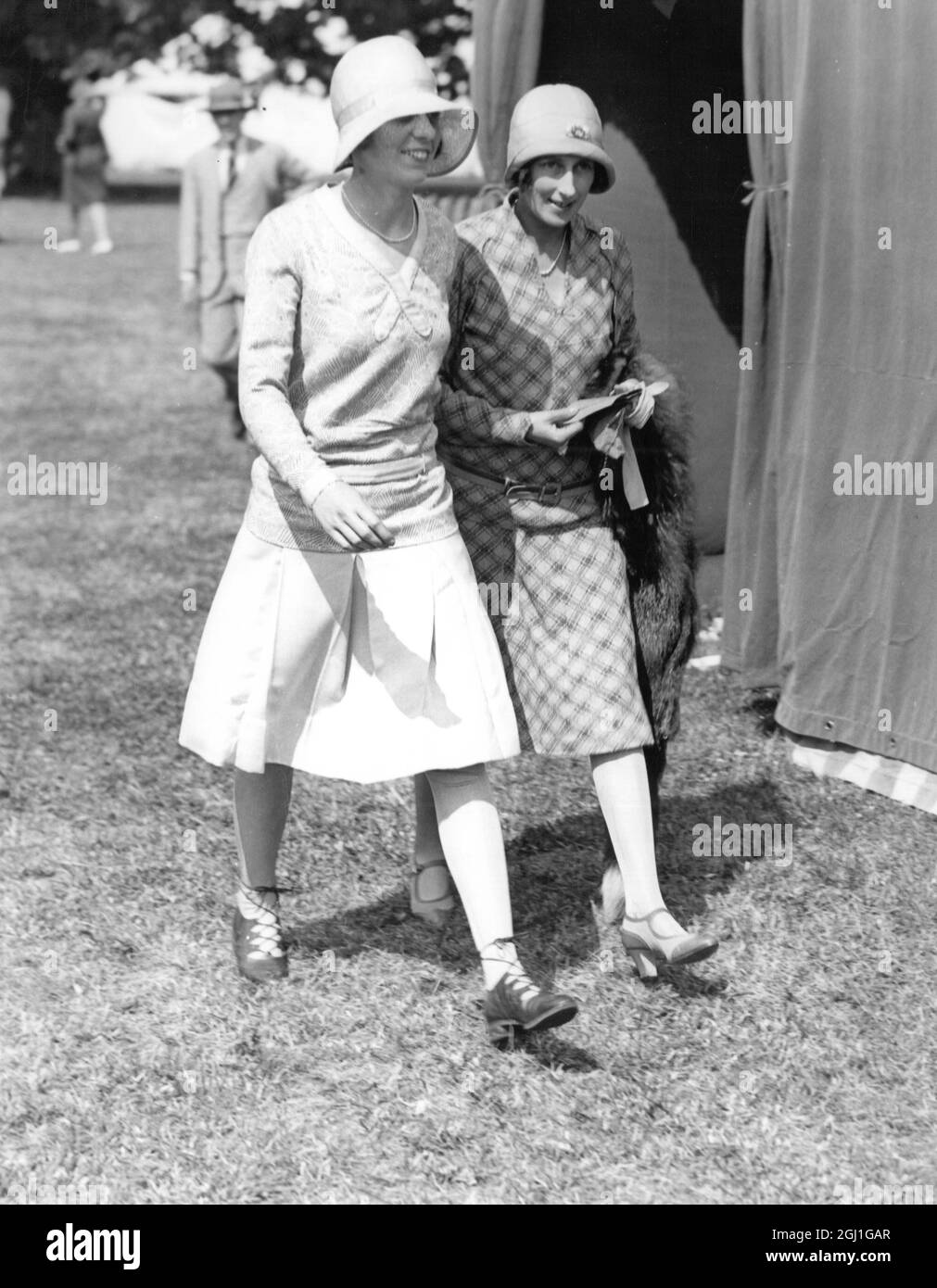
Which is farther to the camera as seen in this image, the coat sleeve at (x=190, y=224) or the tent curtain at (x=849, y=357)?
the coat sleeve at (x=190, y=224)

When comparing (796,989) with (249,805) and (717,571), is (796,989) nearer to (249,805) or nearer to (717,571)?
(249,805)

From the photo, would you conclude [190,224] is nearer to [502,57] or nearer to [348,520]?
[502,57]

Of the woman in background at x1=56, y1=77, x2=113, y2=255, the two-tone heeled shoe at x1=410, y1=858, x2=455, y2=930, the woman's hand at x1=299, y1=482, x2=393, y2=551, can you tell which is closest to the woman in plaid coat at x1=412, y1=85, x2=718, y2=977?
the two-tone heeled shoe at x1=410, y1=858, x2=455, y2=930

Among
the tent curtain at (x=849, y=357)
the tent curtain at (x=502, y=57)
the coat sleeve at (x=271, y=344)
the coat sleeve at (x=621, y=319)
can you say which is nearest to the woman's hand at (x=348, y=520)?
the coat sleeve at (x=271, y=344)

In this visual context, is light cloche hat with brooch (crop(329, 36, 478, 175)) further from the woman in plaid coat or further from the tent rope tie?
the tent rope tie

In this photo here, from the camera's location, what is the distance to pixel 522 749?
175 inches

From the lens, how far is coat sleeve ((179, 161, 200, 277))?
38.1 ft

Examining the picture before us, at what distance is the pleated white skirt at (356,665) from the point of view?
3.91m

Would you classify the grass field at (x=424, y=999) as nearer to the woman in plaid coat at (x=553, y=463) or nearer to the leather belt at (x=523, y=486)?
the woman in plaid coat at (x=553, y=463)

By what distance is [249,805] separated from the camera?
4.24 m

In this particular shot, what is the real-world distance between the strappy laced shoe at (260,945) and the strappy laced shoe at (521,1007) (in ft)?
2.14

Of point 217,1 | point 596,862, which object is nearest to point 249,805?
point 596,862

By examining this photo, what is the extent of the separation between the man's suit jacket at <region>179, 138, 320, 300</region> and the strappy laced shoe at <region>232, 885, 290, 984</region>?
25.4 ft

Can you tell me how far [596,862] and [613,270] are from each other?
1.70 m
